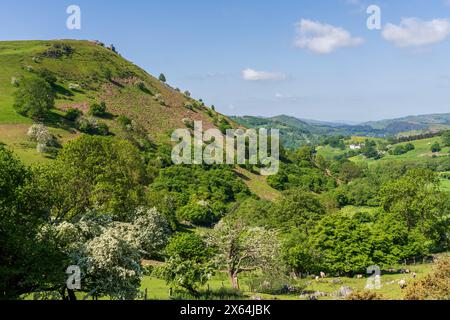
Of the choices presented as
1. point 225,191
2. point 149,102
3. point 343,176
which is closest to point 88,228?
point 225,191

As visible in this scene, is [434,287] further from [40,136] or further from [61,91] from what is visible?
[61,91]

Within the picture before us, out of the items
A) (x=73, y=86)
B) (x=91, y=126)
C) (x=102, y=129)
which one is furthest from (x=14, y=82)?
(x=102, y=129)

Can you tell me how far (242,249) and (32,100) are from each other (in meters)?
90.0

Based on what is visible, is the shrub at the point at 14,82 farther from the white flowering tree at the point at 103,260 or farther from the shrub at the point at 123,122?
the white flowering tree at the point at 103,260

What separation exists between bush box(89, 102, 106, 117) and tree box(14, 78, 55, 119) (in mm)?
16719

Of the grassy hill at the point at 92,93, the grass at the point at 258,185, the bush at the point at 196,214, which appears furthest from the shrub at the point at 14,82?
the grass at the point at 258,185

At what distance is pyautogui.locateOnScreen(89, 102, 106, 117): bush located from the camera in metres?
127

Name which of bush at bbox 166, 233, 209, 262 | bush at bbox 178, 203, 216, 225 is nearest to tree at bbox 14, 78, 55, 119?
bush at bbox 178, 203, 216, 225

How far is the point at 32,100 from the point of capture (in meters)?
106

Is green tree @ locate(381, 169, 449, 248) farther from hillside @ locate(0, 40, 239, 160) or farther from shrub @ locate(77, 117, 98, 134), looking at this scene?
shrub @ locate(77, 117, 98, 134)

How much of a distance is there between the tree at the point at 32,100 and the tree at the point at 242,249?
8547 centimetres
